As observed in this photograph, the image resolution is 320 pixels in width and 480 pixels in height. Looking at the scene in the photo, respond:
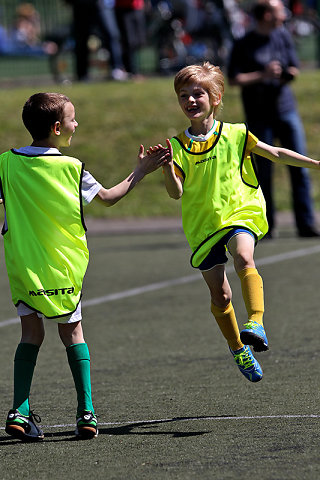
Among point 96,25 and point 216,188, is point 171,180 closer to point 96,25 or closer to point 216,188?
point 216,188

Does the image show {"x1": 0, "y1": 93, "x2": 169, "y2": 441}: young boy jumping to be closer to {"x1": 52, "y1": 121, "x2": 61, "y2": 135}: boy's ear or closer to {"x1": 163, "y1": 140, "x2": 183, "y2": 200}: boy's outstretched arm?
{"x1": 52, "y1": 121, "x2": 61, "y2": 135}: boy's ear

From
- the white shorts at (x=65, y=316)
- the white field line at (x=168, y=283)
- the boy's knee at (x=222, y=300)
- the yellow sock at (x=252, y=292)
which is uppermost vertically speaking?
the white shorts at (x=65, y=316)

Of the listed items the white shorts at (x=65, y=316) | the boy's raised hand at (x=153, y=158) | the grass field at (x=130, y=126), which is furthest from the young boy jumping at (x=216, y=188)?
the grass field at (x=130, y=126)

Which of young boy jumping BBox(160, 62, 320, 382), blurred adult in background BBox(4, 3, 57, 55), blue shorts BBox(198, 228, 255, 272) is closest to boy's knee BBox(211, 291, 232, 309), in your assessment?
young boy jumping BBox(160, 62, 320, 382)

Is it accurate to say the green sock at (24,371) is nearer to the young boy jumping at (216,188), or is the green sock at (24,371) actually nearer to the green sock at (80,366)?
the green sock at (80,366)

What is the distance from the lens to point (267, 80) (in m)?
11.9

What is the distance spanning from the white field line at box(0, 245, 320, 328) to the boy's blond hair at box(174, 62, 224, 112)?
353 centimetres

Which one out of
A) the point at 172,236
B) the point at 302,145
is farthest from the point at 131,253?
the point at 302,145

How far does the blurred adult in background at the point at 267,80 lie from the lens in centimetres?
1184

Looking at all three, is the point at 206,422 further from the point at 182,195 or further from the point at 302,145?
the point at 302,145

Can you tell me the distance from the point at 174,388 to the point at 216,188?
4.04 feet

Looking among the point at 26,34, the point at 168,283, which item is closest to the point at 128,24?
the point at 26,34

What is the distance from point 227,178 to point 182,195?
253 millimetres

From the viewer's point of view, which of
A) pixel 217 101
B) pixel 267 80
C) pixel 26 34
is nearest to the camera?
pixel 217 101
